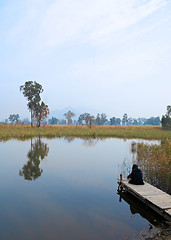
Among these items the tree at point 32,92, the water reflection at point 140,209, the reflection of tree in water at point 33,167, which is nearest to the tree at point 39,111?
the tree at point 32,92

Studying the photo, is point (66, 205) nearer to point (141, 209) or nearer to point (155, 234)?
point (141, 209)

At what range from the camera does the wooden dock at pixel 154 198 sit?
582cm

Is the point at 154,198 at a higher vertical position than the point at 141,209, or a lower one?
higher

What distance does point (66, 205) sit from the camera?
7.28 metres

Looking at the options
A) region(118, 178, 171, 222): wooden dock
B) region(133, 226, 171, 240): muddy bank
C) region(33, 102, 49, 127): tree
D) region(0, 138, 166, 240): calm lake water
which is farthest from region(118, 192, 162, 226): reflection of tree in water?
region(33, 102, 49, 127): tree

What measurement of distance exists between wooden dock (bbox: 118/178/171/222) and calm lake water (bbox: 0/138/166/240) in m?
0.45

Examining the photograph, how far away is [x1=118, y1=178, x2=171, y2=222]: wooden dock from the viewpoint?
19.1 ft

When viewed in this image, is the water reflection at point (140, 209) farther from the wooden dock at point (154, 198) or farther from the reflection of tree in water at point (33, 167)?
the reflection of tree in water at point (33, 167)

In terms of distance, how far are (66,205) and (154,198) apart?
309 cm

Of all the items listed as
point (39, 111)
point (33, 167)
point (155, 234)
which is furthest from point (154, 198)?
point (39, 111)

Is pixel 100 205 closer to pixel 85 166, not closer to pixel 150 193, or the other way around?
pixel 150 193

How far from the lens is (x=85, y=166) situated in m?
→ 12.8

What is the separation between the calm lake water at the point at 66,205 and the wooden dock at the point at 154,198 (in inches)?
17.8

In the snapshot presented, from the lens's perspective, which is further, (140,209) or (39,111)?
(39,111)
